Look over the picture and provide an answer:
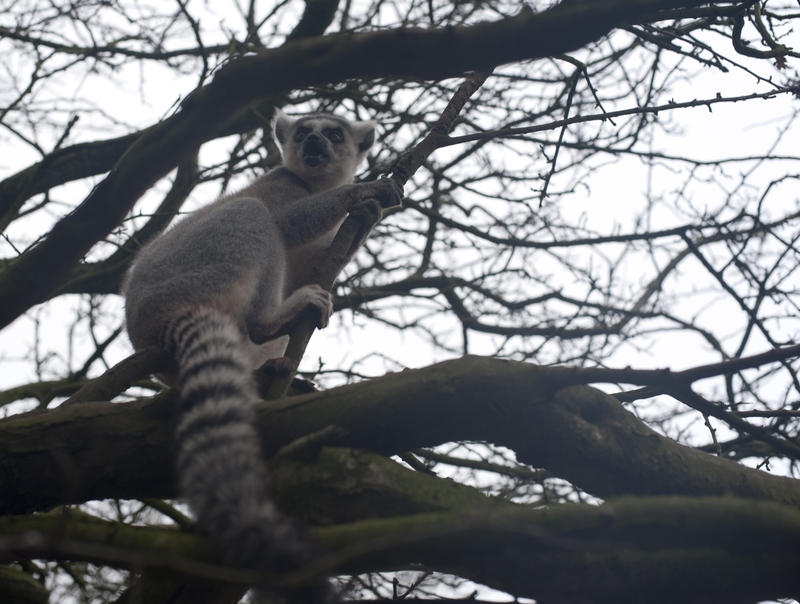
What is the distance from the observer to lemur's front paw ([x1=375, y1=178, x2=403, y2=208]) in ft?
26.5

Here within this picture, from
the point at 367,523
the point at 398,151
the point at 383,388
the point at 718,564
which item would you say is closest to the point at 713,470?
the point at 718,564

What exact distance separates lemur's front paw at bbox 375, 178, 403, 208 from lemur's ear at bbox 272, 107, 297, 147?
10.5ft

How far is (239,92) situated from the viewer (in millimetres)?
4633

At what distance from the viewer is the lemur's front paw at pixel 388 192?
808 cm

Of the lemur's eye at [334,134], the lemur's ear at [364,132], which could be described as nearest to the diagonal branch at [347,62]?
the lemur's eye at [334,134]

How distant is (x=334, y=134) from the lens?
35.8 feet

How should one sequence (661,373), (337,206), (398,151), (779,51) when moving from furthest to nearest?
(398,151) < (337,206) < (779,51) < (661,373)

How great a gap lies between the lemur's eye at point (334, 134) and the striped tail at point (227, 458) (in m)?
5.29

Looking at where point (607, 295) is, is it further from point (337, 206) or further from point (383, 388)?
point (383, 388)

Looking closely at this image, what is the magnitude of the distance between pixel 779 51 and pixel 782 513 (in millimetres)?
4706

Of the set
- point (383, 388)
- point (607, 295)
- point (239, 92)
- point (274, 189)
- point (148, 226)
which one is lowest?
point (383, 388)

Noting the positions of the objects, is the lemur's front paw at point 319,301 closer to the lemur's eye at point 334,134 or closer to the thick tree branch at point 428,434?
the thick tree branch at point 428,434

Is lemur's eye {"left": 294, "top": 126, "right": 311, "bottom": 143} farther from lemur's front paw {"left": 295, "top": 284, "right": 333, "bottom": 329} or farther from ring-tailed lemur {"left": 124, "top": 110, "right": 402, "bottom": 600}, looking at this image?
lemur's front paw {"left": 295, "top": 284, "right": 333, "bottom": 329}

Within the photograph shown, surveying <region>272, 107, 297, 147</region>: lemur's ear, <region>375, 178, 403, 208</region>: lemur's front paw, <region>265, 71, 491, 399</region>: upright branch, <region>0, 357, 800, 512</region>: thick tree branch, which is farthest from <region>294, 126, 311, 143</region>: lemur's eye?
<region>0, 357, 800, 512</region>: thick tree branch
